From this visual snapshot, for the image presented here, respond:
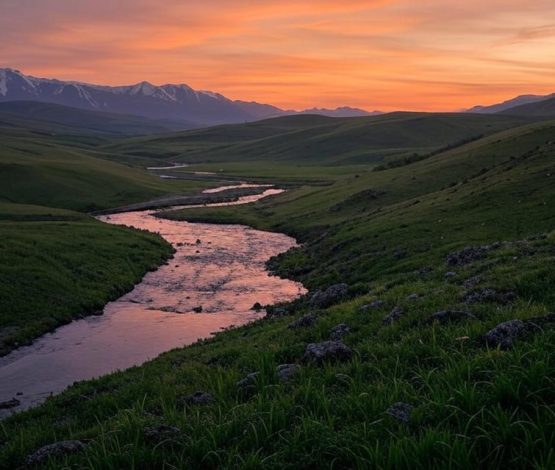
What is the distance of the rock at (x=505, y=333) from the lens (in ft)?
37.5

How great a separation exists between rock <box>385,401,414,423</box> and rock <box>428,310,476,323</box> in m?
5.43

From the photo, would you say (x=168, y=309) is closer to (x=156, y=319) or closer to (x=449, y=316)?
(x=156, y=319)

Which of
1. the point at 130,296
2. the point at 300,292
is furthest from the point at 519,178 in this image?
the point at 130,296

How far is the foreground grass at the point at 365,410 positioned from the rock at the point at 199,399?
0.61 ft

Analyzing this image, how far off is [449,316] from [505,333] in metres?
2.86

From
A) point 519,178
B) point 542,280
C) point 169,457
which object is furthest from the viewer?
point 519,178

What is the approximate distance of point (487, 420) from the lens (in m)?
8.45

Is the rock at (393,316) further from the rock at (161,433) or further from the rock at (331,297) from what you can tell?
the rock at (331,297)

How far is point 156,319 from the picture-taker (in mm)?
35562

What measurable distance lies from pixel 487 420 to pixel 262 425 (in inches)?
154

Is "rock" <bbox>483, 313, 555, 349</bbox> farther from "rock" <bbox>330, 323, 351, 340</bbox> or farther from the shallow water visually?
the shallow water

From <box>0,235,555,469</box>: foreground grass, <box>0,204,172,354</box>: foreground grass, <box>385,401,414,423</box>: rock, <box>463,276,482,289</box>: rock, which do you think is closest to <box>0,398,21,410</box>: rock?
<box>0,235,555,469</box>: foreground grass

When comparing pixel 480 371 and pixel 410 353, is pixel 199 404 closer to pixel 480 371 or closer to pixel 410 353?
pixel 410 353

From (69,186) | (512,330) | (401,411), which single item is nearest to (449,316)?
(512,330)
